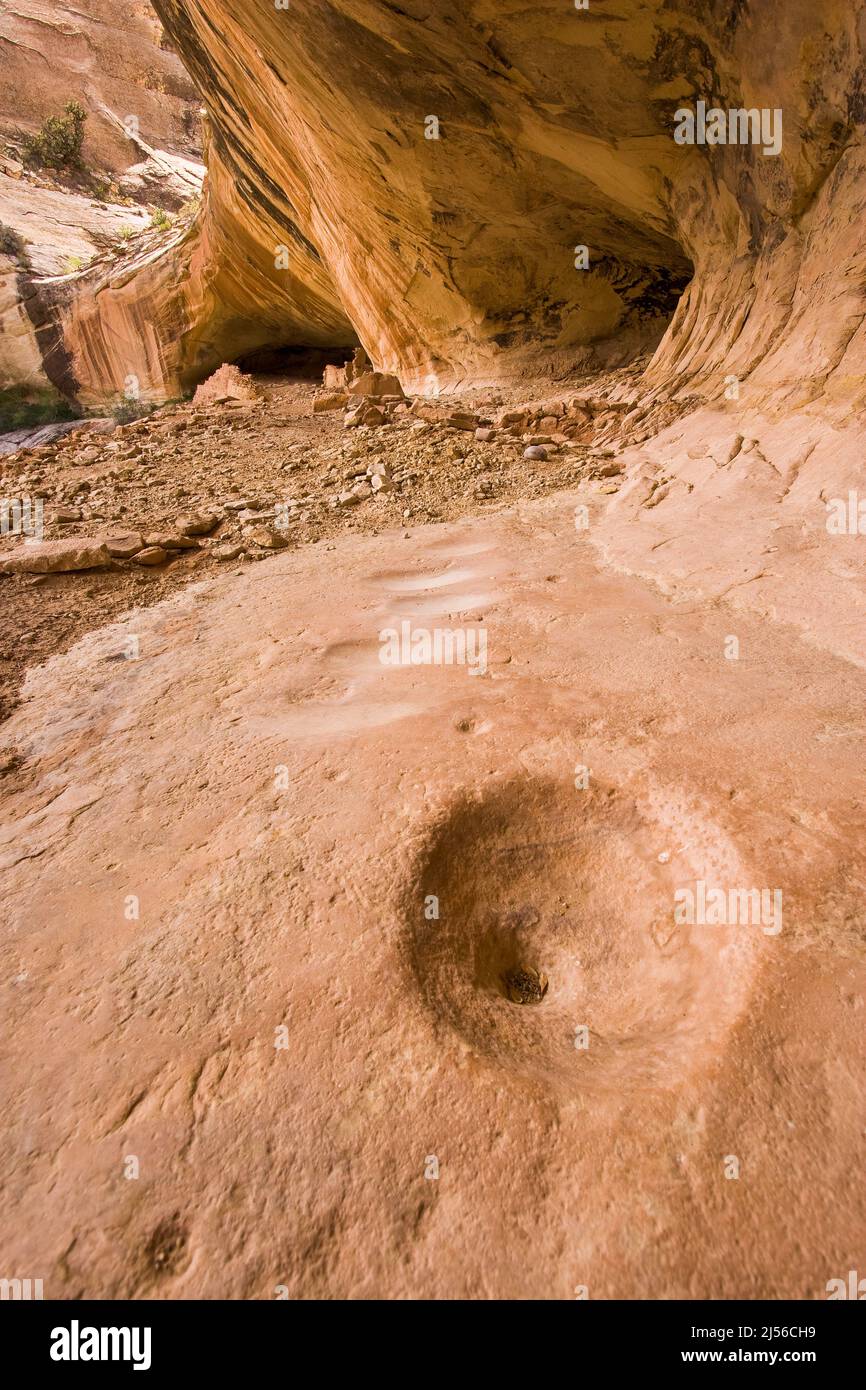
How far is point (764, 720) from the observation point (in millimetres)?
1605

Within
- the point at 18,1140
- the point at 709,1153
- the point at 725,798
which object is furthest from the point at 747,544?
the point at 18,1140

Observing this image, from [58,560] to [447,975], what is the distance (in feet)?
11.0

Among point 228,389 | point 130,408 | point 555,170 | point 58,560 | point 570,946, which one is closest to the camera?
point 570,946

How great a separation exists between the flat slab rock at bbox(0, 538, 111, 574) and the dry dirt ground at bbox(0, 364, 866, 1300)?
1.61m

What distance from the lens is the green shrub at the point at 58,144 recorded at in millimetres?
18000

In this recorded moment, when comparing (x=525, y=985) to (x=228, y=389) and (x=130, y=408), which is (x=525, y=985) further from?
(x=130, y=408)

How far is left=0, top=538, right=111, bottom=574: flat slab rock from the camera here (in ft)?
11.7

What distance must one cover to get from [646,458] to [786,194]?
5.12 feet

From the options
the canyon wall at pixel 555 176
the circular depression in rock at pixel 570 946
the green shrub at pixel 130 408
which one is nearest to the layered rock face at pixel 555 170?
the canyon wall at pixel 555 176

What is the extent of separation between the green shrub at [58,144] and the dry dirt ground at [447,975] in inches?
917

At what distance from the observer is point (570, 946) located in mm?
1293

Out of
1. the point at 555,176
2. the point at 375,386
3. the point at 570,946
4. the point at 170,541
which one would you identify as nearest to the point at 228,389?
the point at 375,386

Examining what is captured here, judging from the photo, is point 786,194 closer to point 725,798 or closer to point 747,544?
point 747,544

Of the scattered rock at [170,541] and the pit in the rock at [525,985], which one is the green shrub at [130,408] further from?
the pit in the rock at [525,985]
